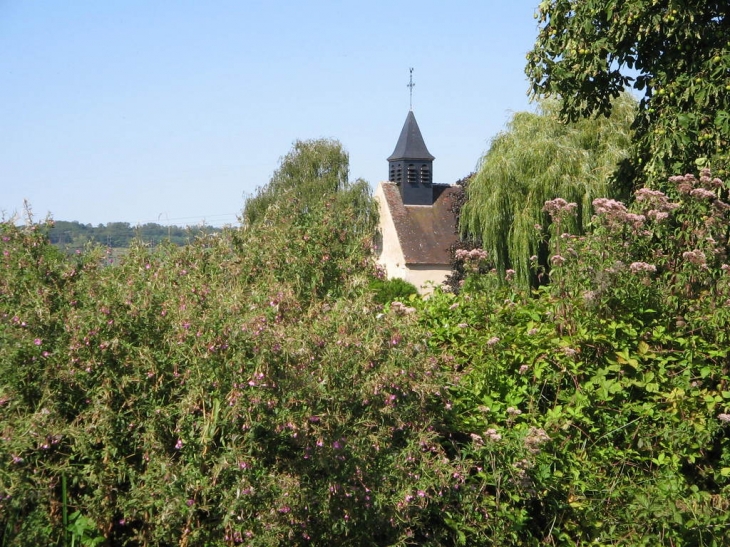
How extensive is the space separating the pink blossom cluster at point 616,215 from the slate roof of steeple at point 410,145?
43.0 m

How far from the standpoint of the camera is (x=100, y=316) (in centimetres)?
385

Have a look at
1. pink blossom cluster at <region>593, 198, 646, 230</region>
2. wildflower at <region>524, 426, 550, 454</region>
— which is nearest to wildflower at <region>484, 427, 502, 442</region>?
wildflower at <region>524, 426, 550, 454</region>

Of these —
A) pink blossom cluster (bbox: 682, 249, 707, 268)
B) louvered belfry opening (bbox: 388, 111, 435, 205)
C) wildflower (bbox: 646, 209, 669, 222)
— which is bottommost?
pink blossom cluster (bbox: 682, 249, 707, 268)

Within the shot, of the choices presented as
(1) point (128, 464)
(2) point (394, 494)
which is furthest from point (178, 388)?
(2) point (394, 494)

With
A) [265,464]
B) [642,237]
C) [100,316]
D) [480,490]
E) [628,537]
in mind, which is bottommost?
[628,537]

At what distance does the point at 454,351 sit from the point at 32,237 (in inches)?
110

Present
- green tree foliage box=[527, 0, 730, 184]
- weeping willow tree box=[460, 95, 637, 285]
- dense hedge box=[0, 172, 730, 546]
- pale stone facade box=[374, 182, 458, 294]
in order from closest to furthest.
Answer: dense hedge box=[0, 172, 730, 546] → green tree foliage box=[527, 0, 730, 184] → weeping willow tree box=[460, 95, 637, 285] → pale stone facade box=[374, 182, 458, 294]

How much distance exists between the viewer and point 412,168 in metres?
48.1

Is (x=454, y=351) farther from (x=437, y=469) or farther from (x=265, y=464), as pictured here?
(x=265, y=464)

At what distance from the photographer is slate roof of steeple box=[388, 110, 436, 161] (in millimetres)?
48781

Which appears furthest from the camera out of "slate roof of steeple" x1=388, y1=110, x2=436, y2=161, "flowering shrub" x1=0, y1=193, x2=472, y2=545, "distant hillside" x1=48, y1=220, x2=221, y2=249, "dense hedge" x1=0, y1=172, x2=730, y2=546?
"slate roof of steeple" x1=388, y1=110, x2=436, y2=161

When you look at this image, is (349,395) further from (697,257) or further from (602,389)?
(697,257)

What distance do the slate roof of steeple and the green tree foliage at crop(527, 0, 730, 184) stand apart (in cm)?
3902

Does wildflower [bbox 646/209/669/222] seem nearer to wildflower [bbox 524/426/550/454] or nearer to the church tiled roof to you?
wildflower [bbox 524/426/550/454]
